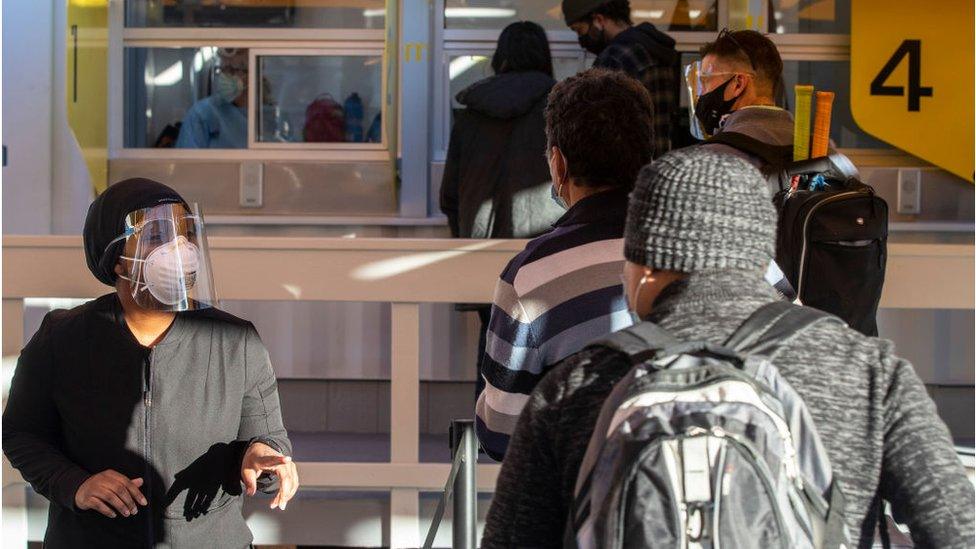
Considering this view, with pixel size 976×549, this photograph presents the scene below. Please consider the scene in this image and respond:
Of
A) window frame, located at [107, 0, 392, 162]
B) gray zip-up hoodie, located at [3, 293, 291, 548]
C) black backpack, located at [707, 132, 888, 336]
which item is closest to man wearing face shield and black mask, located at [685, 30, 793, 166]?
black backpack, located at [707, 132, 888, 336]

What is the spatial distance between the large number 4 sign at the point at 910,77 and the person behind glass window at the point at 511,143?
88.4 inches

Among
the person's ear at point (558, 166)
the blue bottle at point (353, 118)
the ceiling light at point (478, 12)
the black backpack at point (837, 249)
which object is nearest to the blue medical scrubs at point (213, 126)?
the blue bottle at point (353, 118)

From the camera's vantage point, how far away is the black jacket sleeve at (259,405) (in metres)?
2.51

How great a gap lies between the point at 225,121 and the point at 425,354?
163 cm

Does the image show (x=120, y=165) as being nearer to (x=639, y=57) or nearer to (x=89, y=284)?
(x=89, y=284)

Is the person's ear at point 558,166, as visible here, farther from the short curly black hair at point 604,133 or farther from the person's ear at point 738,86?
the person's ear at point 738,86

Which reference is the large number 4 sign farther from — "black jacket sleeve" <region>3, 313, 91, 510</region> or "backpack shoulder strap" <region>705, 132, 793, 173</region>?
"black jacket sleeve" <region>3, 313, 91, 510</region>

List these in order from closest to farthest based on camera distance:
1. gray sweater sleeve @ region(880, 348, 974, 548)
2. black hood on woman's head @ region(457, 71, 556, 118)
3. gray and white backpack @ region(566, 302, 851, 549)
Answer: gray and white backpack @ region(566, 302, 851, 549), gray sweater sleeve @ region(880, 348, 974, 548), black hood on woman's head @ region(457, 71, 556, 118)

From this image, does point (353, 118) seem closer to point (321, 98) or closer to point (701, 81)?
point (321, 98)

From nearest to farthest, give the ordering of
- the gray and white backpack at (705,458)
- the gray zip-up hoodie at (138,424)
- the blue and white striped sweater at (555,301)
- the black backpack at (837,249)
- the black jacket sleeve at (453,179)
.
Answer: the gray and white backpack at (705,458) → the blue and white striped sweater at (555,301) → the gray zip-up hoodie at (138,424) → the black backpack at (837,249) → the black jacket sleeve at (453,179)

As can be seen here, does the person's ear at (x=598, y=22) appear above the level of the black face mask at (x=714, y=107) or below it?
above

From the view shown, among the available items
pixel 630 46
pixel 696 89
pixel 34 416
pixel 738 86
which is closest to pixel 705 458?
pixel 34 416

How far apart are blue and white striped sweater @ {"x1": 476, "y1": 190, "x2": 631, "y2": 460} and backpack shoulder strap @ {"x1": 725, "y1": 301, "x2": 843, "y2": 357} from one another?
24.0 inches

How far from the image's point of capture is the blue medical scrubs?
6.26 m
